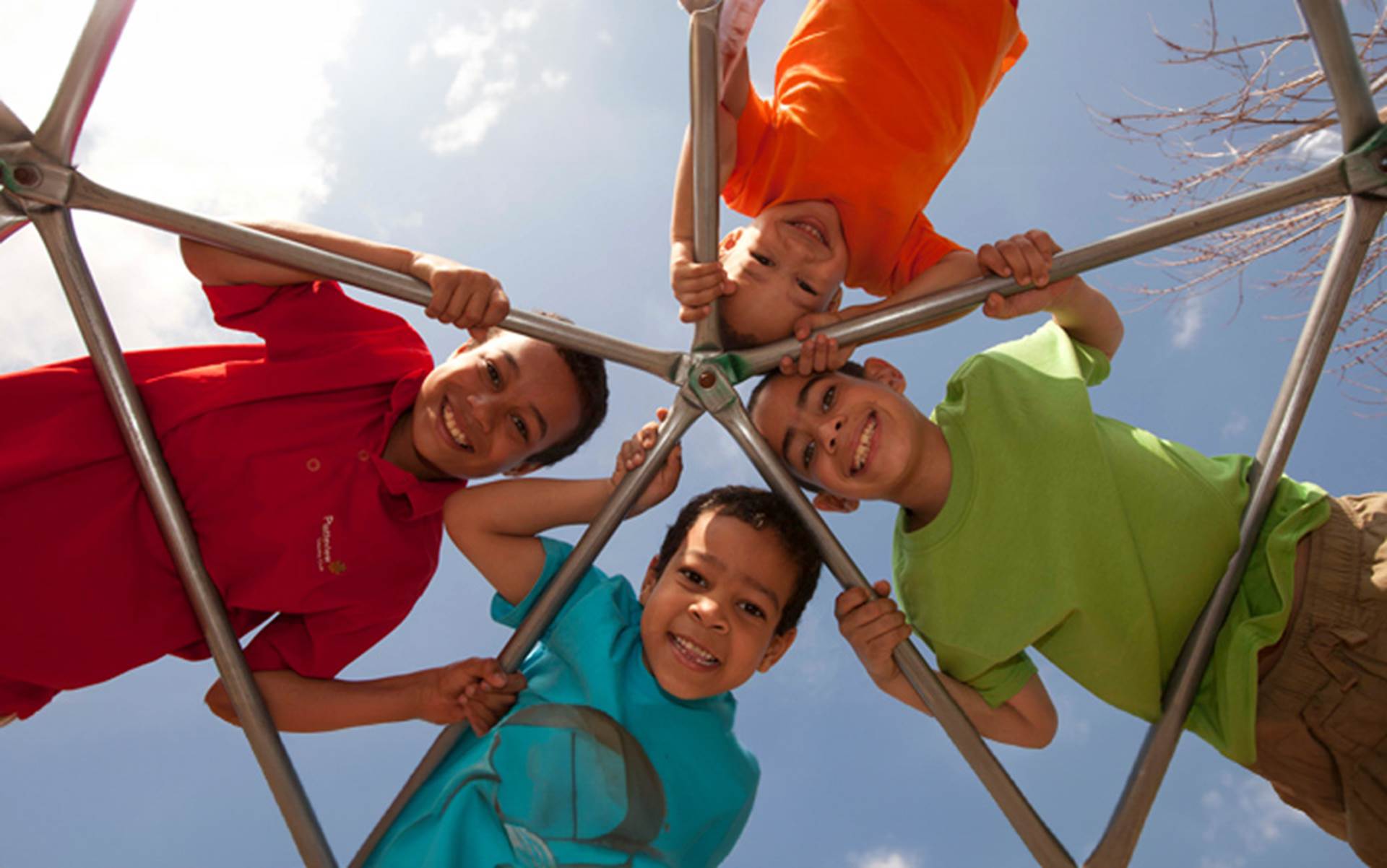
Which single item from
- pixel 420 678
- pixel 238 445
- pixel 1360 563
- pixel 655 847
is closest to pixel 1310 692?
pixel 1360 563

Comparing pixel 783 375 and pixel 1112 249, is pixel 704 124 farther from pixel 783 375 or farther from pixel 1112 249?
pixel 1112 249

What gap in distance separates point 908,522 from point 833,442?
0.22 metres

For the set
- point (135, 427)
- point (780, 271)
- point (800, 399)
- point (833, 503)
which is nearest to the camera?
point (135, 427)

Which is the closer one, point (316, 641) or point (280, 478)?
point (280, 478)

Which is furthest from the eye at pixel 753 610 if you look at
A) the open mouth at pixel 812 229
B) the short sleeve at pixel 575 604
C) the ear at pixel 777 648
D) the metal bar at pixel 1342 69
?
the metal bar at pixel 1342 69

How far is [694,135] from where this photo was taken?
4.78 feet

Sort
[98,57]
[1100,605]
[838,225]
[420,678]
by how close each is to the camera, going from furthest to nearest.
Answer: [838,225]
[420,678]
[1100,605]
[98,57]

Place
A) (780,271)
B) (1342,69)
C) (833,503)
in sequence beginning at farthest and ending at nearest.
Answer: (833,503) → (780,271) → (1342,69)

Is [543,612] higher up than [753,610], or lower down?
higher up

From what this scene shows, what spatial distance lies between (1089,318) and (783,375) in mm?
551

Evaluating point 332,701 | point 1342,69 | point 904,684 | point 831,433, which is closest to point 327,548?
point 332,701

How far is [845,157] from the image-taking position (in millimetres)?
1900

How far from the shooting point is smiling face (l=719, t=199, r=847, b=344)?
5.56ft

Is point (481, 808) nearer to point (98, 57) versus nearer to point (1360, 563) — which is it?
point (98, 57)
